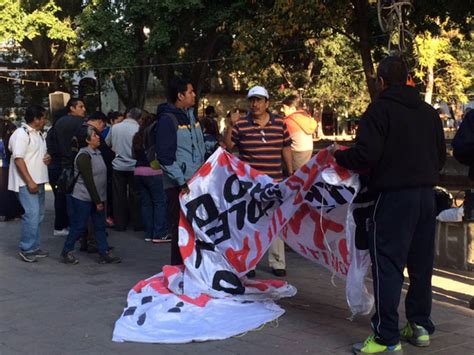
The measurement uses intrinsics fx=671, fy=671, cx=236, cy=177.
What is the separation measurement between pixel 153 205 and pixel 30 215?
1957 millimetres

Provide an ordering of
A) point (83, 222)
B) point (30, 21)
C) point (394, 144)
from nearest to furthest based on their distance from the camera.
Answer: point (394, 144), point (83, 222), point (30, 21)

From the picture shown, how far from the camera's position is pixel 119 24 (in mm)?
23594

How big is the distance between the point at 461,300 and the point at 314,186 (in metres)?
1.97

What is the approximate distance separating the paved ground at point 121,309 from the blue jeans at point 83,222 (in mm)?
278

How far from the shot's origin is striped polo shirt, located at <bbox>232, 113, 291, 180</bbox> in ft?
22.4

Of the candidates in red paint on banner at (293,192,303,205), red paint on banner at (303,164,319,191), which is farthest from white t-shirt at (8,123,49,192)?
red paint on banner at (303,164,319,191)

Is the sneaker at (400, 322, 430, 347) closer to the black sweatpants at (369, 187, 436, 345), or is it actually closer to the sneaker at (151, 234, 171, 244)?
the black sweatpants at (369, 187, 436, 345)

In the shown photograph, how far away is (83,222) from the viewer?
7.89 meters

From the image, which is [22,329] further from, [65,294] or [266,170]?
[266,170]

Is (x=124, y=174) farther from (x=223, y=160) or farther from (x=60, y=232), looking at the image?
(x=223, y=160)

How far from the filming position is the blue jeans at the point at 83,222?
7871 millimetres

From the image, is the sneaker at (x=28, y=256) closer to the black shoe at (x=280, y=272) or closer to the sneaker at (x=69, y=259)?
the sneaker at (x=69, y=259)

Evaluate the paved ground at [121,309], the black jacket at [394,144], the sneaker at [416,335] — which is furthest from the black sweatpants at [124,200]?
the black jacket at [394,144]

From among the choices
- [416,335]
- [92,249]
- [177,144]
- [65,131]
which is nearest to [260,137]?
[177,144]
